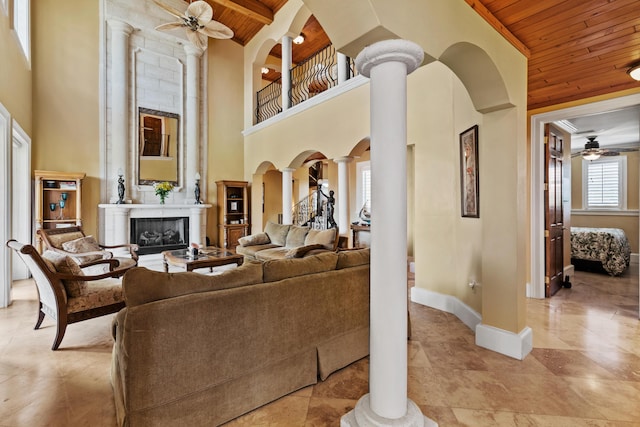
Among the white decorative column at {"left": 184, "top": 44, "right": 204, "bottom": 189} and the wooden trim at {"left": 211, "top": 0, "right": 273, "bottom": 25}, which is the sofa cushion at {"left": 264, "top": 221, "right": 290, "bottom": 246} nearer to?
the white decorative column at {"left": 184, "top": 44, "right": 204, "bottom": 189}

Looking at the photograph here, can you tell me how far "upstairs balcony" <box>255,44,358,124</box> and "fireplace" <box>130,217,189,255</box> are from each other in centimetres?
331

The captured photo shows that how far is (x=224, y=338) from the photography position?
1.75 meters

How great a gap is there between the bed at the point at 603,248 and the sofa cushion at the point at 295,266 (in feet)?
17.8

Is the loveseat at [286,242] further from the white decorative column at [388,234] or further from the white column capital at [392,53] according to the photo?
the white column capital at [392,53]

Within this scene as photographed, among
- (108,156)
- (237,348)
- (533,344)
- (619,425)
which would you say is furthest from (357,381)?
(108,156)

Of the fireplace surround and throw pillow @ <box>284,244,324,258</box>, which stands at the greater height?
the fireplace surround

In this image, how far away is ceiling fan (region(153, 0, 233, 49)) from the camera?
14.2ft

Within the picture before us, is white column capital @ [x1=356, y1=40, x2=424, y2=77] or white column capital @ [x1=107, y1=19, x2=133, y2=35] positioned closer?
white column capital @ [x1=356, y1=40, x2=424, y2=77]

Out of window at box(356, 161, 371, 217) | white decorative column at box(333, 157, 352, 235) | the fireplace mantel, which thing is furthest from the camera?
window at box(356, 161, 371, 217)

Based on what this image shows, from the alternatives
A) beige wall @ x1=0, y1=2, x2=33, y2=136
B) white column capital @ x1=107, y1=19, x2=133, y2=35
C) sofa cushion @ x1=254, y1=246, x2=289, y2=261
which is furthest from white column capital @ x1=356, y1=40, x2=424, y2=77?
white column capital @ x1=107, y1=19, x2=133, y2=35

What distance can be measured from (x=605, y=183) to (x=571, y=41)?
652cm

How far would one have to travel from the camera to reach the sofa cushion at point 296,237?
5316 mm

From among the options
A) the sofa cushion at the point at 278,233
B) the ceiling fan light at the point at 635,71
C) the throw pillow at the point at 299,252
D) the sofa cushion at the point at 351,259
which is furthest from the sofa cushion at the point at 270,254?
the ceiling fan light at the point at 635,71

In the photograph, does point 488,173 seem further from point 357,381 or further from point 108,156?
point 108,156
